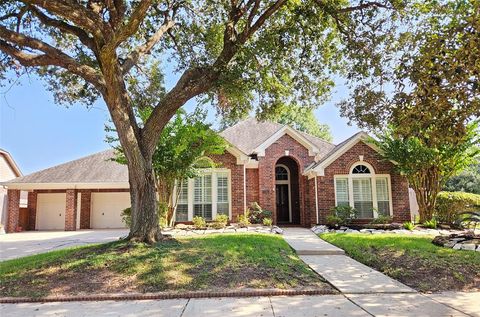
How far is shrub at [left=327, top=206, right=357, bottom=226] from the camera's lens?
1623 cm

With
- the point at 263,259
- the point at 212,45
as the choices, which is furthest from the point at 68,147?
the point at 263,259

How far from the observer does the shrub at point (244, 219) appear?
1642cm

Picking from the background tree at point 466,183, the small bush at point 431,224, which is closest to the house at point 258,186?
the small bush at point 431,224

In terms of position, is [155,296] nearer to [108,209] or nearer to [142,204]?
[142,204]

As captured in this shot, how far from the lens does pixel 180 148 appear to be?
14406 mm

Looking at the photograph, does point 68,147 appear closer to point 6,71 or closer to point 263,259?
point 6,71

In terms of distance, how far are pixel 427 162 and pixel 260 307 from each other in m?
13.4

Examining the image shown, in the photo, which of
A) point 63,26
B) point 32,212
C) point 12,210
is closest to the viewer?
point 63,26

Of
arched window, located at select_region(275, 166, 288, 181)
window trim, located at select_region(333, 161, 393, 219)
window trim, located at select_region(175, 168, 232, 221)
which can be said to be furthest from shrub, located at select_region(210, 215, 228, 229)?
window trim, located at select_region(333, 161, 393, 219)

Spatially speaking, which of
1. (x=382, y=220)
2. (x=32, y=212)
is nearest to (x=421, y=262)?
(x=382, y=220)

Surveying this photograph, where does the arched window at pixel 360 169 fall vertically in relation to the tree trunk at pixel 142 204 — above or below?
above

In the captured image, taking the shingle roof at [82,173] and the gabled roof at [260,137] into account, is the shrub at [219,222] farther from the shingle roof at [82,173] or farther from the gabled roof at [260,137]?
the shingle roof at [82,173]

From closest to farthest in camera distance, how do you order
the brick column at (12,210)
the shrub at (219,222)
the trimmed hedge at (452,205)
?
the shrub at (219,222), the trimmed hedge at (452,205), the brick column at (12,210)

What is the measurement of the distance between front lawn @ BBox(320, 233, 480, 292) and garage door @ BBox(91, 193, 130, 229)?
15615 mm
